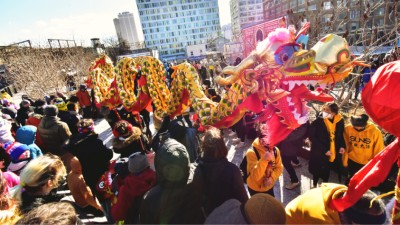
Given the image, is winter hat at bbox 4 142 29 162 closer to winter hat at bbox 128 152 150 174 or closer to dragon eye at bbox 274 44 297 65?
winter hat at bbox 128 152 150 174

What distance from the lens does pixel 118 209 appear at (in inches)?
80.6

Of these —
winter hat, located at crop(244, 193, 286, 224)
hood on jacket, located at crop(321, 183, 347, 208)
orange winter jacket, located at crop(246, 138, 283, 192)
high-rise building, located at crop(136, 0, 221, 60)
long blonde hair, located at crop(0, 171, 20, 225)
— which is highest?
high-rise building, located at crop(136, 0, 221, 60)

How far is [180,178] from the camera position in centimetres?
168

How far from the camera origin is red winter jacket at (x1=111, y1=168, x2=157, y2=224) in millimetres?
2006

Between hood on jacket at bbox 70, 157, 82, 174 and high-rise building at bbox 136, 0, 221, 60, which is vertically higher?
high-rise building at bbox 136, 0, 221, 60

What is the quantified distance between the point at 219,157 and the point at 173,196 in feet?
1.78

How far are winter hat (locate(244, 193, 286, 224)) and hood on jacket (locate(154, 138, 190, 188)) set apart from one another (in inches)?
22.4

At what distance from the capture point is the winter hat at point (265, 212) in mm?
1260

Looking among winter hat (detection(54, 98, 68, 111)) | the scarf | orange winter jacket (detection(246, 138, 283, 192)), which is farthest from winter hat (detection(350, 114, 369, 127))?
winter hat (detection(54, 98, 68, 111))

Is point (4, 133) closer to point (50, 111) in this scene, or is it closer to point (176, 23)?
point (50, 111)

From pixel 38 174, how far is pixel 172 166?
1075mm

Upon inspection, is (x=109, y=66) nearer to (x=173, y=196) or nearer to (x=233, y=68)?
(x=233, y=68)

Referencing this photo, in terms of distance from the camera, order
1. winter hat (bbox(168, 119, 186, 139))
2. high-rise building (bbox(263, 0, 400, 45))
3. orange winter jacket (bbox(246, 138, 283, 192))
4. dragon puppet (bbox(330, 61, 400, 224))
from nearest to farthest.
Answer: dragon puppet (bbox(330, 61, 400, 224)) → orange winter jacket (bbox(246, 138, 283, 192)) → winter hat (bbox(168, 119, 186, 139)) → high-rise building (bbox(263, 0, 400, 45))

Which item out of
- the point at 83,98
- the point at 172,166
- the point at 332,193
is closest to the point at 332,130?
the point at 332,193
